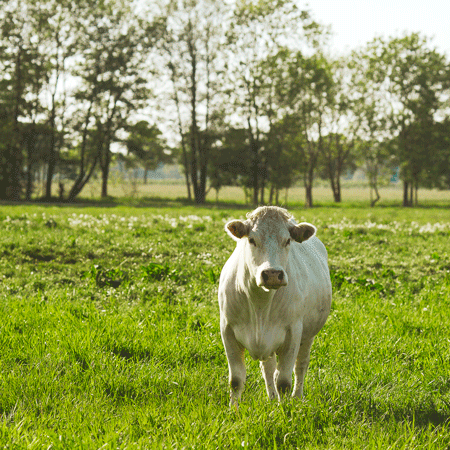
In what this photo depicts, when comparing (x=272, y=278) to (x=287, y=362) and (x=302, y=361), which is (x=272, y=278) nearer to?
(x=287, y=362)

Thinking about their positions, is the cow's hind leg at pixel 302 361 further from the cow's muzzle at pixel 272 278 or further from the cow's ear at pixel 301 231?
the cow's muzzle at pixel 272 278

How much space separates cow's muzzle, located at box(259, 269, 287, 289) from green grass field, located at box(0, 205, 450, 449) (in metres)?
1.11

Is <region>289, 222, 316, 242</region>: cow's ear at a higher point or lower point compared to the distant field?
lower

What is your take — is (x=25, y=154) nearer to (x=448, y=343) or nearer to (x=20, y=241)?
(x=20, y=241)

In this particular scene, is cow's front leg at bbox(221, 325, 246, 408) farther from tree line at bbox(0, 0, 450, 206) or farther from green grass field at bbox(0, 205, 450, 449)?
tree line at bbox(0, 0, 450, 206)

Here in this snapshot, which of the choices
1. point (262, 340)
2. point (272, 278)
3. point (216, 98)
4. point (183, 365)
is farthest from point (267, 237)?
point (216, 98)

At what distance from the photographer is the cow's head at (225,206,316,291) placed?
3.55m

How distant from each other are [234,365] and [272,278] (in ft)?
3.57

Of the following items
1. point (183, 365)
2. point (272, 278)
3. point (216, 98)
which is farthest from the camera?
point (216, 98)

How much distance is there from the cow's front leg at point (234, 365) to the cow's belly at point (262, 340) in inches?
5.8

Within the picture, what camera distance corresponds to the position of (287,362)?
391 cm

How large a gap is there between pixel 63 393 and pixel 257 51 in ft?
144

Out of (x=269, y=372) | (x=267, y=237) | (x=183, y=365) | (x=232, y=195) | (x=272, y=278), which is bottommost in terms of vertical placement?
(x=183, y=365)

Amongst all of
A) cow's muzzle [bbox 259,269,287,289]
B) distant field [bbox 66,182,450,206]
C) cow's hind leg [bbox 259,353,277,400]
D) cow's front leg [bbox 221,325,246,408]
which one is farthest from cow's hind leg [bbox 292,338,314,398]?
distant field [bbox 66,182,450,206]
